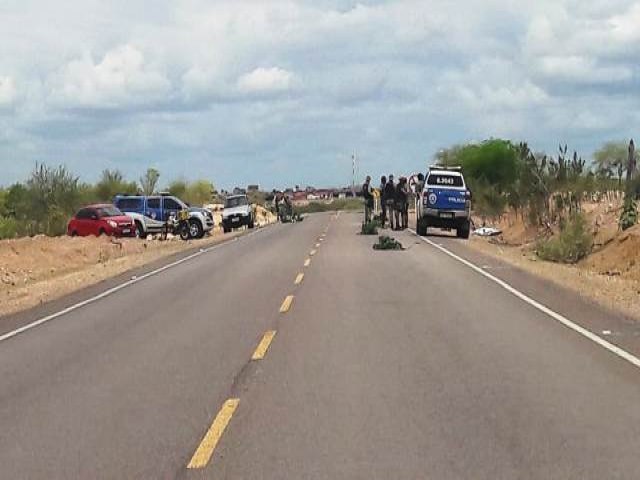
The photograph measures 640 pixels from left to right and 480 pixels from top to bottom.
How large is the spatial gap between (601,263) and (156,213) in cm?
2832

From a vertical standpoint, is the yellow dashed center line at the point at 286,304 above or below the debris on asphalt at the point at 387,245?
above

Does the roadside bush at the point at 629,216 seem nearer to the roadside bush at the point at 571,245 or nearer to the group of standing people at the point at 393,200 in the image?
the roadside bush at the point at 571,245

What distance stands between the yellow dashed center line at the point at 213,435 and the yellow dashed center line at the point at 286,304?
7732 mm

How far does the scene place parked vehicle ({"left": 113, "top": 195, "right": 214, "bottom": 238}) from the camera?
2018 inches

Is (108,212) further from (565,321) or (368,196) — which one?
(565,321)

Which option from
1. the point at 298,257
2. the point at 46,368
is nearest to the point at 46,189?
the point at 298,257

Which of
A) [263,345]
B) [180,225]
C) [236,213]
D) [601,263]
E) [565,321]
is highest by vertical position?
[263,345]

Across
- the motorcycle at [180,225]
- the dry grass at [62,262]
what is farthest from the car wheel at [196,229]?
the dry grass at [62,262]

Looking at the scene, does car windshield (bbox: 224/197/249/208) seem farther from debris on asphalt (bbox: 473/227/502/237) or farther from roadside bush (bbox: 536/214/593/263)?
roadside bush (bbox: 536/214/593/263)

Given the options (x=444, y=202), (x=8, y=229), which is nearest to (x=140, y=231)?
(x=8, y=229)

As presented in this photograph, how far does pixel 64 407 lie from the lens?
1027cm

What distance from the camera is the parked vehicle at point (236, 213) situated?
60344 mm

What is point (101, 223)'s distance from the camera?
155 feet

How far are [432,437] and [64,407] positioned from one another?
12.3ft
